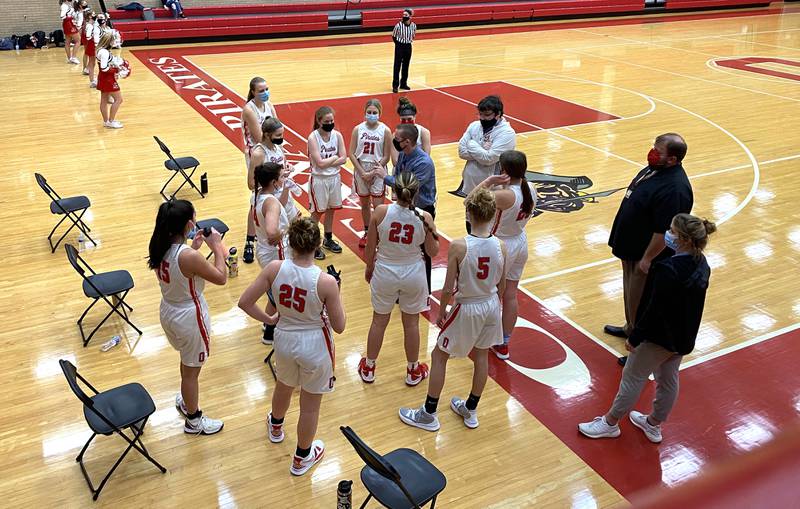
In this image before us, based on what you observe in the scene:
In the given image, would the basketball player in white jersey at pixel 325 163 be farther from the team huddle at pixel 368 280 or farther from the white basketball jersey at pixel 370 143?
the team huddle at pixel 368 280

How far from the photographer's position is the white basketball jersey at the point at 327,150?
23.3 feet

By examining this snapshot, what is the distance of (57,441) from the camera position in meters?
4.92

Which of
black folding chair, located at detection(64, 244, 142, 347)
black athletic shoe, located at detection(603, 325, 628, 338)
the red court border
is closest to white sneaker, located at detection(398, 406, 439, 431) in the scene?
the red court border

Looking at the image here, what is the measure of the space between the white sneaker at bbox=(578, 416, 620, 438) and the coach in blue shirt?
192 centimetres

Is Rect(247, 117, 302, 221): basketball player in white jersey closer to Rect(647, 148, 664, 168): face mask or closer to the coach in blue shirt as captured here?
the coach in blue shirt

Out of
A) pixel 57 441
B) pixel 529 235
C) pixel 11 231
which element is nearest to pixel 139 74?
pixel 11 231

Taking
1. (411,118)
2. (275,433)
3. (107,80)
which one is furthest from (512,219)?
(107,80)

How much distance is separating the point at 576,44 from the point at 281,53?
9.60 m

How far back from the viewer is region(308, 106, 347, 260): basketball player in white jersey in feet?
23.1

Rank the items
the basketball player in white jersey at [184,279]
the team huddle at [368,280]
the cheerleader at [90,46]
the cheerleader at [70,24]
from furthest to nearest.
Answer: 1. the cheerleader at [70,24]
2. the cheerleader at [90,46]
3. the basketball player in white jersey at [184,279]
4. the team huddle at [368,280]

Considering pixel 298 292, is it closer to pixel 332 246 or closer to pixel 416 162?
pixel 416 162

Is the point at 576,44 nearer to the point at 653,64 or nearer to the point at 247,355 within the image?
the point at 653,64

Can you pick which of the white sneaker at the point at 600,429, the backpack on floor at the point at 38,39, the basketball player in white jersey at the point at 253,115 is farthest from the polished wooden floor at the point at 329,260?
the backpack on floor at the point at 38,39

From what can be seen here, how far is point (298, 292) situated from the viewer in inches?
158
